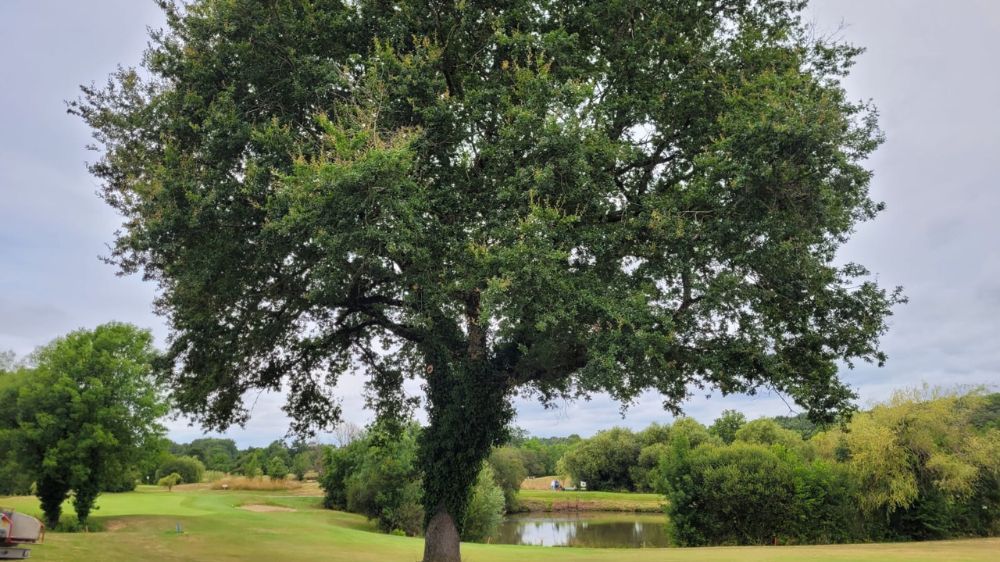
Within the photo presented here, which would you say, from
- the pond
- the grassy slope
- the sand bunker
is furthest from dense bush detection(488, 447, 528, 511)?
the grassy slope

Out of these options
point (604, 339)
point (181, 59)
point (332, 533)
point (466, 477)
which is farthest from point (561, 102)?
point (332, 533)

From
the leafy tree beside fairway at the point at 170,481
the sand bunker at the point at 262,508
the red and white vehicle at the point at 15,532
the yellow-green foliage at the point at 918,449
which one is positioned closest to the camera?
the red and white vehicle at the point at 15,532

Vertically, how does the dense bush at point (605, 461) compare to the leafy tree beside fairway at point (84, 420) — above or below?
below

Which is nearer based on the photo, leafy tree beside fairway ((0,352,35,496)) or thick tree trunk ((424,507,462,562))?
thick tree trunk ((424,507,462,562))

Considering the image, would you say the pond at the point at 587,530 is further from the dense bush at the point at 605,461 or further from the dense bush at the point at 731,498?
the dense bush at the point at 605,461

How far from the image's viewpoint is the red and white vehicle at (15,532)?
341 inches

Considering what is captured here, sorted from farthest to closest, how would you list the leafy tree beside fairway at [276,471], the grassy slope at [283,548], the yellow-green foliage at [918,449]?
the leafy tree beside fairway at [276,471] < the yellow-green foliage at [918,449] < the grassy slope at [283,548]

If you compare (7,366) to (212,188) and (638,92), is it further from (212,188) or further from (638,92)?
(638,92)

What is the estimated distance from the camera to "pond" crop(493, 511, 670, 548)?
38.5m

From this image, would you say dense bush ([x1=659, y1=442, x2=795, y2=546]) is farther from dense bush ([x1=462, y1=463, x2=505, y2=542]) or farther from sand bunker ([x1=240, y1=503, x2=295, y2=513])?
sand bunker ([x1=240, y1=503, x2=295, y2=513])

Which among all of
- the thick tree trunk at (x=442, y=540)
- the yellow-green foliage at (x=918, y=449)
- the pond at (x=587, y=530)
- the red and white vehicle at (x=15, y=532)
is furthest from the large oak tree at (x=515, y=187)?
the pond at (x=587, y=530)

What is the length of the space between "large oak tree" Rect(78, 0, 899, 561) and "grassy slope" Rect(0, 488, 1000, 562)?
6148 millimetres

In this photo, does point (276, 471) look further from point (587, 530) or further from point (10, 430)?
point (10, 430)

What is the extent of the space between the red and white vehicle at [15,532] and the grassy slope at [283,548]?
694 cm
